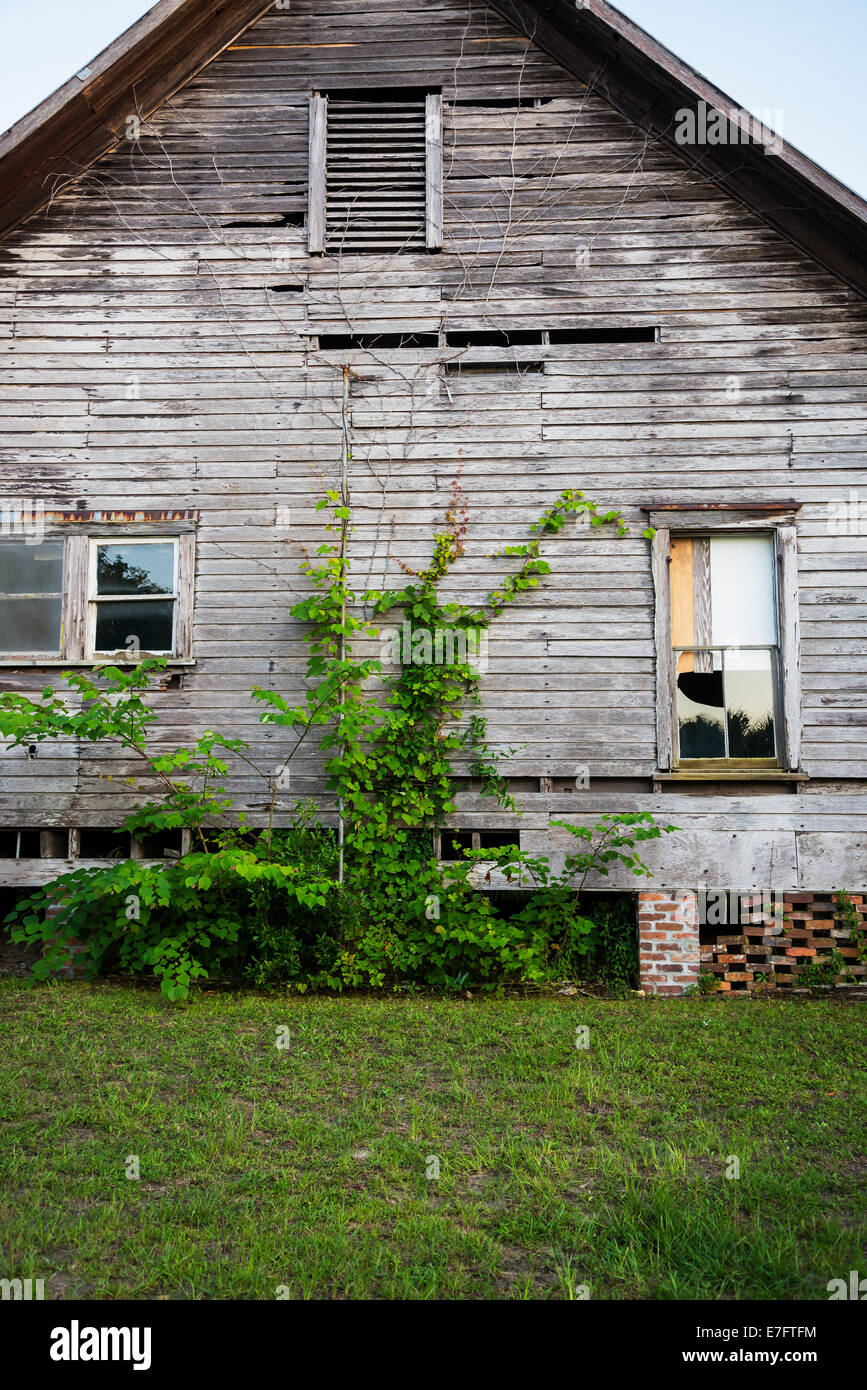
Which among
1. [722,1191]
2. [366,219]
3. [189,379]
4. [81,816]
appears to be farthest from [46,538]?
[722,1191]

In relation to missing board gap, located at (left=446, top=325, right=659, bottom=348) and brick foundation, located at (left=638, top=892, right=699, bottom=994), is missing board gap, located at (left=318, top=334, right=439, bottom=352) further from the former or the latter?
brick foundation, located at (left=638, top=892, right=699, bottom=994)

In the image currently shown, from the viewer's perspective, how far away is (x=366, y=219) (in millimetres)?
9023

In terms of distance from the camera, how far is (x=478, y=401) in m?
8.73

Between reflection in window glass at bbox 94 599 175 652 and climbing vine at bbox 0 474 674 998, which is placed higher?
reflection in window glass at bbox 94 599 175 652

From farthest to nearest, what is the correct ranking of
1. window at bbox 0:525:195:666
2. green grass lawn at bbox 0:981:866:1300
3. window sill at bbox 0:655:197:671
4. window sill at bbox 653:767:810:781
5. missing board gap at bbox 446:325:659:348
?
missing board gap at bbox 446:325:659:348 → window at bbox 0:525:195:666 → window sill at bbox 0:655:197:671 → window sill at bbox 653:767:810:781 → green grass lawn at bbox 0:981:866:1300

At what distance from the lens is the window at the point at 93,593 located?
343 inches

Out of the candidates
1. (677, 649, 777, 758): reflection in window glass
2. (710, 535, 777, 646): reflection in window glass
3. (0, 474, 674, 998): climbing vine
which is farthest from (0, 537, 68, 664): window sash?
(710, 535, 777, 646): reflection in window glass

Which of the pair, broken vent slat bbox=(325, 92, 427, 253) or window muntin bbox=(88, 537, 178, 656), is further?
broken vent slat bbox=(325, 92, 427, 253)

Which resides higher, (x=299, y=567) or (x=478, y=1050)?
(x=299, y=567)

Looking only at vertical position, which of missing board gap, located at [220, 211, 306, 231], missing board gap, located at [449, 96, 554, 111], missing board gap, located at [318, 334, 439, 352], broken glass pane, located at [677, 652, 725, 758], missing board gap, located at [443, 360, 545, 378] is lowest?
broken glass pane, located at [677, 652, 725, 758]

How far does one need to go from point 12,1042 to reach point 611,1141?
151 inches

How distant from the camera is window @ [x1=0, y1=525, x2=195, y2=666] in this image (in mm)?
8703

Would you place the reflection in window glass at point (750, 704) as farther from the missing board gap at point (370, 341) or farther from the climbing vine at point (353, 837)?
the missing board gap at point (370, 341)

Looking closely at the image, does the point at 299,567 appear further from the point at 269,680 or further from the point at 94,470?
the point at 94,470
